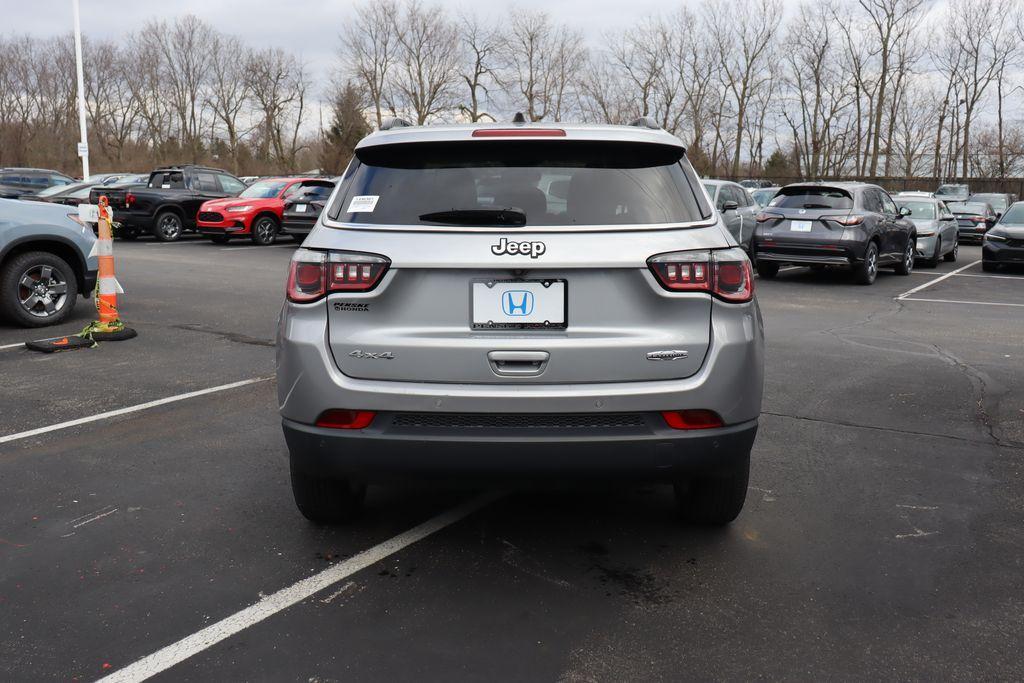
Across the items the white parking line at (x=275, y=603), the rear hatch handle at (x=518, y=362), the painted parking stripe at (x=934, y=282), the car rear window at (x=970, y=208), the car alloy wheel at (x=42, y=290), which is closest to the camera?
the white parking line at (x=275, y=603)

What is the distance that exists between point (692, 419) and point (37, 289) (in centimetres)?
800

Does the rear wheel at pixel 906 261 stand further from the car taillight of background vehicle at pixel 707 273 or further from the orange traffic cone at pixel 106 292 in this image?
the car taillight of background vehicle at pixel 707 273

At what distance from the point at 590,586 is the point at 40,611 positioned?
1.98m

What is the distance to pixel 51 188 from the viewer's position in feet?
86.7

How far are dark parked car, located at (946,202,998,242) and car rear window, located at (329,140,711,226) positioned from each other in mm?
26140

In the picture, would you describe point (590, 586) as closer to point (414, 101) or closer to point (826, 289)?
point (826, 289)

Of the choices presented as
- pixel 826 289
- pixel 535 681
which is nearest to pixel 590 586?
pixel 535 681

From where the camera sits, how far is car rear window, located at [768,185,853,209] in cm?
1390

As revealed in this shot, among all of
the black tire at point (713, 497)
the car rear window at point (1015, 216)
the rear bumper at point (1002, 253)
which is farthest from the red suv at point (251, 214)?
the black tire at point (713, 497)

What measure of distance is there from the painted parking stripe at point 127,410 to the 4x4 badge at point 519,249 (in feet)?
11.9

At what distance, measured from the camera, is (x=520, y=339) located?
306 centimetres

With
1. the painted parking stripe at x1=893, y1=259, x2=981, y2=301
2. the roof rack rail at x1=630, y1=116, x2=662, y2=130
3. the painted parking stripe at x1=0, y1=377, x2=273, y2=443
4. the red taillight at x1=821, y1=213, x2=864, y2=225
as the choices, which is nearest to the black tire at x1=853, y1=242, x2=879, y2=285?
the red taillight at x1=821, y1=213, x2=864, y2=225

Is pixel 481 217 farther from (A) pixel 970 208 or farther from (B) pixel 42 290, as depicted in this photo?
(A) pixel 970 208

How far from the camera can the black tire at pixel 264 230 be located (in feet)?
68.1
